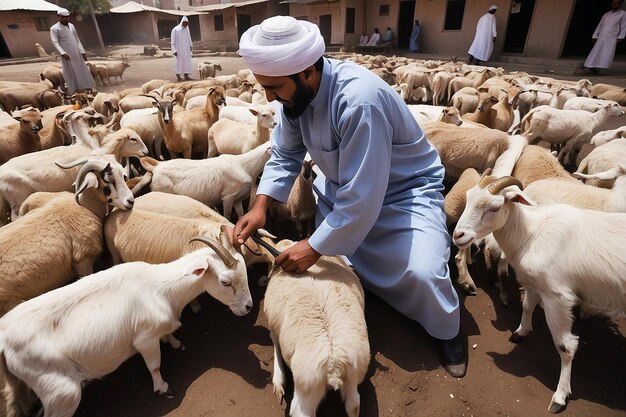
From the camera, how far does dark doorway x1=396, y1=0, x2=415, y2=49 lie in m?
24.2

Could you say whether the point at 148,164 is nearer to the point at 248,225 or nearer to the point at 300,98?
the point at 248,225

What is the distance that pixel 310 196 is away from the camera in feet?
12.7

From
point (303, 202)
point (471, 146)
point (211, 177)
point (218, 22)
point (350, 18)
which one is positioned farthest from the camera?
point (218, 22)

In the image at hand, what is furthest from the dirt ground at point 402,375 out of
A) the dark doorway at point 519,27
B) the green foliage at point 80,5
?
the green foliage at point 80,5

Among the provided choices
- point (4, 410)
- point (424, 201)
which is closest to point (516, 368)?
point (424, 201)

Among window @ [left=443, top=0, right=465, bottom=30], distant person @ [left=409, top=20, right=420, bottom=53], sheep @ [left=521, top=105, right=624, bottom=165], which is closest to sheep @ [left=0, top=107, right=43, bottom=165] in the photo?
sheep @ [left=521, top=105, right=624, bottom=165]

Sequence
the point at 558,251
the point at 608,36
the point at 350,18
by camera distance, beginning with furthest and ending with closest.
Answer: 1. the point at 350,18
2. the point at 608,36
3. the point at 558,251

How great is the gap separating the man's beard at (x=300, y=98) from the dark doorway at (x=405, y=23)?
980 inches

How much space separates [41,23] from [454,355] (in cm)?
3633

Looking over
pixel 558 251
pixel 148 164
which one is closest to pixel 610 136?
pixel 558 251

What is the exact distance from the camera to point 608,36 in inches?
530

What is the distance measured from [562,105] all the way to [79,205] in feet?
31.2

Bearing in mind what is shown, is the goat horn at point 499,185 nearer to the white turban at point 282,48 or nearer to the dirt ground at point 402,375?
the dirt ground at point 402,375

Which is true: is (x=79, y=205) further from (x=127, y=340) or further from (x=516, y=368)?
(x=516, y=368)
